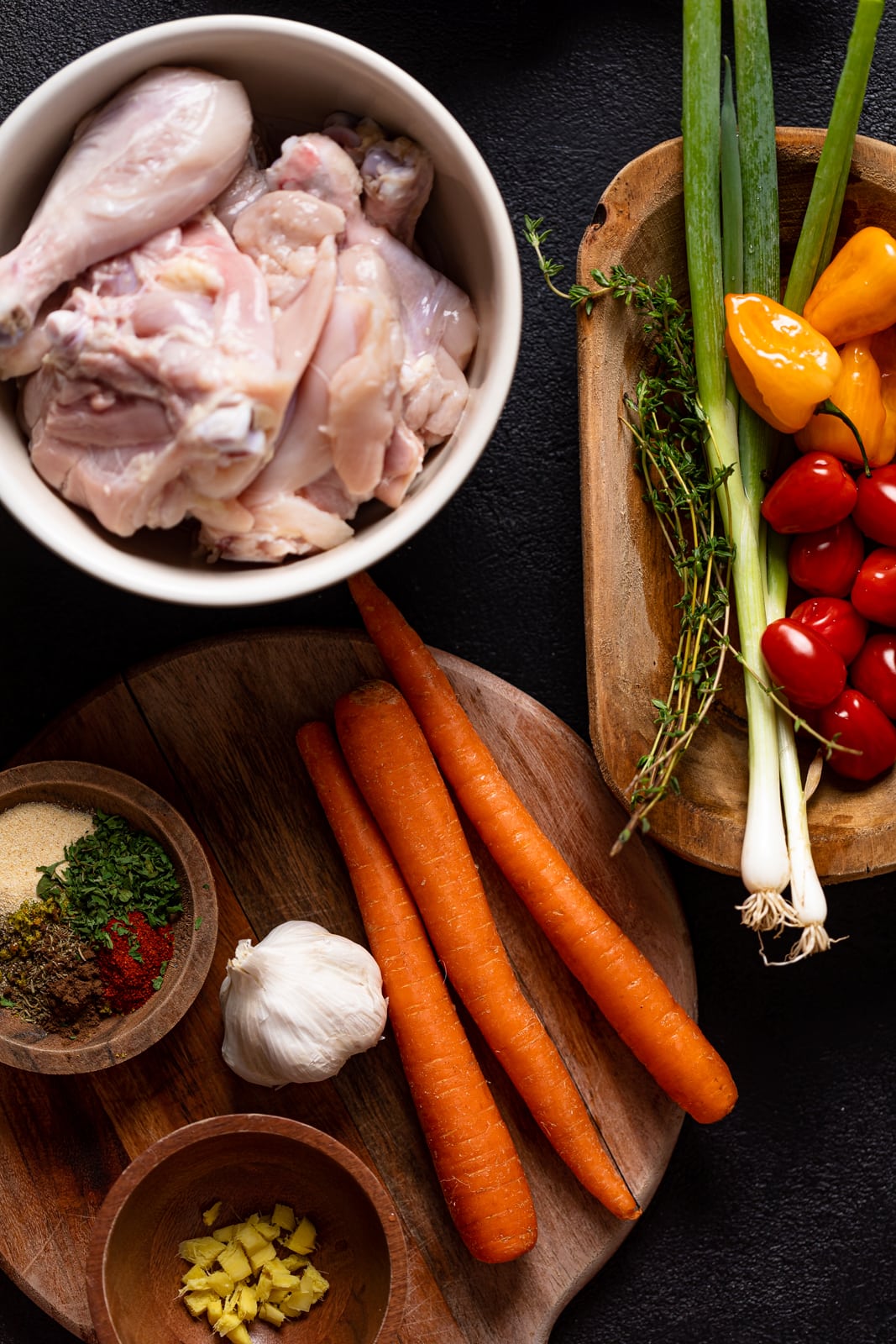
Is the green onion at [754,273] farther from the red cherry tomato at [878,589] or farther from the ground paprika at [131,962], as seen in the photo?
the ground paprika at [131,962]

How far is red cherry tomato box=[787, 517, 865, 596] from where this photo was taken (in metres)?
2.04

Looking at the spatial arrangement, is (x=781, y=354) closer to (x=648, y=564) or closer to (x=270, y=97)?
(x=648, y=564)

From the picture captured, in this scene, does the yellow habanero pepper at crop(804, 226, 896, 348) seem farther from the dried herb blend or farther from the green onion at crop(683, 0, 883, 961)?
the dried herb blend

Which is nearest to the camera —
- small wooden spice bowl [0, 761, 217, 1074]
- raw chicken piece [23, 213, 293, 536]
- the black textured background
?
raw chicken piece [23, 213, 293, 536]

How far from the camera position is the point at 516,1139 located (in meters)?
2.14

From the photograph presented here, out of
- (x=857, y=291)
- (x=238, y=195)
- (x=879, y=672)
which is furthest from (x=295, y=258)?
(x=879, y=672)

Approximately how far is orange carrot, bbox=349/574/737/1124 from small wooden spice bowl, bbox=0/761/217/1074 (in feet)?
1.54

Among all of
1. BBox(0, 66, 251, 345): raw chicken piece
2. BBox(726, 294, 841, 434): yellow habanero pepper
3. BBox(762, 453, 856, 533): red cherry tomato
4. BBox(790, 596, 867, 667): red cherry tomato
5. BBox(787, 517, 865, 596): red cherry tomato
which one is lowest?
BBox(790, 596, 867, 667): red cherry tomato

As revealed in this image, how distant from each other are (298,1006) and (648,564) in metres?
0.96

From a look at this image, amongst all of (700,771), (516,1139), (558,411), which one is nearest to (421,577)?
(558,411)

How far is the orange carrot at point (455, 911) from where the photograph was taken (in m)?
2.05

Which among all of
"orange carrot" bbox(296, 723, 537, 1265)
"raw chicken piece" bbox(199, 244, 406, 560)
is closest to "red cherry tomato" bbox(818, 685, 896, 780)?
"orange carrot" bbox(296, 723, 537, 1265)

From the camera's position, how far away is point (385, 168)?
1630mm

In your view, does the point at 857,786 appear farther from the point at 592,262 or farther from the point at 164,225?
the point at 164,225
